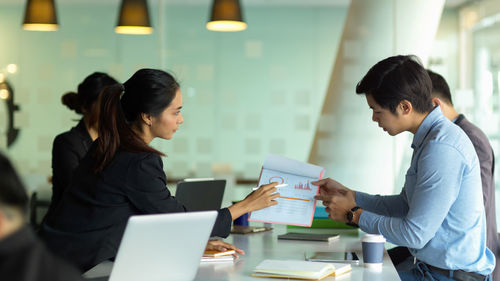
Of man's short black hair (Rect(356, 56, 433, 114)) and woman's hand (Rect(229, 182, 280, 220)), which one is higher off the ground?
man's short black hair (Rect(356, 56, 433, 114))

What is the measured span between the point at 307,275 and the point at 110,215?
0.75m

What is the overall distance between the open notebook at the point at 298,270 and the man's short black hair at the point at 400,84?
2.12 ft

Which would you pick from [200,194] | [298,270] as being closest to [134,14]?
[200,194]

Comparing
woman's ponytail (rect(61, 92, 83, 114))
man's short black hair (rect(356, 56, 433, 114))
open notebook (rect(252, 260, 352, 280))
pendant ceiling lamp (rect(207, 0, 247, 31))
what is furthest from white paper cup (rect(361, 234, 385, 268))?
pendant ceiling lamp (rect(207, 0, 247, 31))

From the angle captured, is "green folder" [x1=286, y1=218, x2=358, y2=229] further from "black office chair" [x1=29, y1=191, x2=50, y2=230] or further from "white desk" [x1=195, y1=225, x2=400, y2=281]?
"black office chair" [x1=29, y1=191, x2=50, y2=230]

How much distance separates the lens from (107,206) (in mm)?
2424

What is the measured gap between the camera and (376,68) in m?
2.57

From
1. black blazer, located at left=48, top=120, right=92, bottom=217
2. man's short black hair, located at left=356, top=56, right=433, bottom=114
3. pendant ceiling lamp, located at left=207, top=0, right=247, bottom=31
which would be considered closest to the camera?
man's short black hair, located at left=356, top=56, right=433, bottom=114

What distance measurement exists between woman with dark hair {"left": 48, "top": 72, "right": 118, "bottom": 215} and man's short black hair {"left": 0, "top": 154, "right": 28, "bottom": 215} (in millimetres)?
2758

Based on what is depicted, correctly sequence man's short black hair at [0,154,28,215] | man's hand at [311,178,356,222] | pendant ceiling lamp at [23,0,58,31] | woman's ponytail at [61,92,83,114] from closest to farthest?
1. man's short black hair at [0,154,28,215]
2. man's hand at [311,178,356,222]
3. woman's ponytail at [61,92,83,114]
4. pendant ceiling lamp at [23,0,58,31]

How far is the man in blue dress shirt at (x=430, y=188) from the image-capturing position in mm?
2354

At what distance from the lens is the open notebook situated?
7.04ft

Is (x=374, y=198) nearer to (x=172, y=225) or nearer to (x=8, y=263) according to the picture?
(x=172, y=225)

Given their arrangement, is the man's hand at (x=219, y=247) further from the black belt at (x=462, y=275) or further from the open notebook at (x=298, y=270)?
the black belt at (x=462, y=275)
